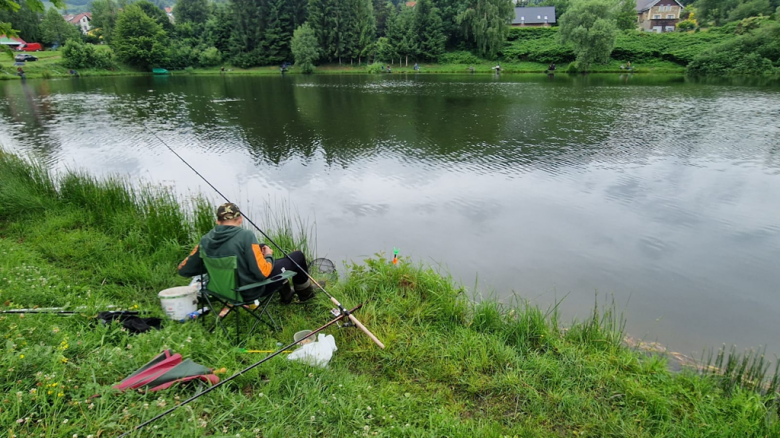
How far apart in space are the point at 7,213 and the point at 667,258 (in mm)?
11196

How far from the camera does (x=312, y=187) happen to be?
424 inches

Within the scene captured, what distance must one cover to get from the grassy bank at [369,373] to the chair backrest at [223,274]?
0.42 meters

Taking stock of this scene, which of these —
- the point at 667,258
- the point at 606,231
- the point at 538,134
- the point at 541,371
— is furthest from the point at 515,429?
the point at 538,134

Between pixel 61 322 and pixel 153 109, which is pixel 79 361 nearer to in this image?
Answer: pixel 61 322

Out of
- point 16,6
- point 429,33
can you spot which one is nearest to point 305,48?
point 429,33

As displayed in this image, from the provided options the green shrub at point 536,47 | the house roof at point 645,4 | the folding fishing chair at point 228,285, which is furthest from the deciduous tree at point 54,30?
the house roof at point 645,4

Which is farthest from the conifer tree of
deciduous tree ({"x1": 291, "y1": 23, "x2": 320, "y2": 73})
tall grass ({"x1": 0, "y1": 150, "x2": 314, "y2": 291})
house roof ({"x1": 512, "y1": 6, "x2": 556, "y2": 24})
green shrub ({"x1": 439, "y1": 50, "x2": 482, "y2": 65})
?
tall grass ({"x1": 0, "y1": 150, "x2": 314, "y2": 291})

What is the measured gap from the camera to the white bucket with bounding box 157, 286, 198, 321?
162 inches

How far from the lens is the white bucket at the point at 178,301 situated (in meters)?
4.12

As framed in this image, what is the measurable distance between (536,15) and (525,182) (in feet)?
278

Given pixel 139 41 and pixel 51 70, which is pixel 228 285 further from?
pixel 139 41

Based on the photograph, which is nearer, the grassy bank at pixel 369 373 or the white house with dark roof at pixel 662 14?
the grassy bank at pixel 369 373

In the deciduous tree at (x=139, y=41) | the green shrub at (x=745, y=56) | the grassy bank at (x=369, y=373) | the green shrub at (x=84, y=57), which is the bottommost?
the grassy bank at (x=369, y=373)

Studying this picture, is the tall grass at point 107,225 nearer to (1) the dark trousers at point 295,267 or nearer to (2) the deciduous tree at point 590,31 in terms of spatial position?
(1) the dark trousers at point 295,267
